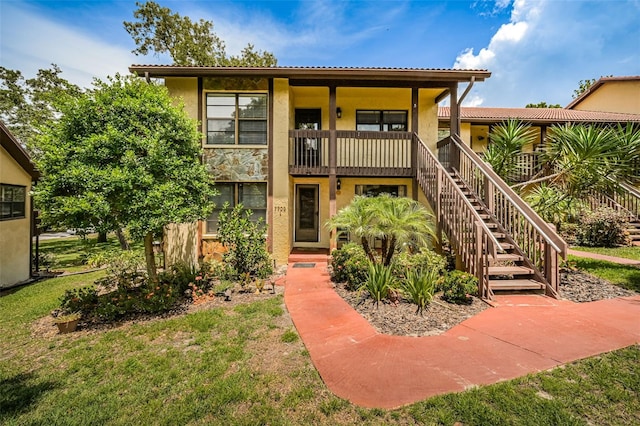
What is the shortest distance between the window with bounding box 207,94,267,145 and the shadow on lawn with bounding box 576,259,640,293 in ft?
32.8

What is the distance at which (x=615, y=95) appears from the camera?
18.2 meters

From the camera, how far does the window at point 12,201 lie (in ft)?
26.9

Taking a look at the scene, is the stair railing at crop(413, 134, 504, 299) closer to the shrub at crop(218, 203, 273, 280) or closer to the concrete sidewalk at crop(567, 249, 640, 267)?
the concrete sidewalk at crop(567, 249, 640, 267)

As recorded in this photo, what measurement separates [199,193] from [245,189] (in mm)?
3186

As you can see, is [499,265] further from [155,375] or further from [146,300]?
[146,300]

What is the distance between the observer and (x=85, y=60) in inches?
435

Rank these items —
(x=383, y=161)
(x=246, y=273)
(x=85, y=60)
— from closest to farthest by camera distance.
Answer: (x=246, y=273) < (x=383, y=161) < (x=85, y=60)

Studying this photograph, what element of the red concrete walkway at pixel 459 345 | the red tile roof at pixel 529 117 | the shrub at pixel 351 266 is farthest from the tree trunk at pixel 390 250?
the red tile roof at pixel 529 117

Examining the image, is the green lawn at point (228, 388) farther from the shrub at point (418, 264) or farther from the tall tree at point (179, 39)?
the tall tree at point (179, 39)

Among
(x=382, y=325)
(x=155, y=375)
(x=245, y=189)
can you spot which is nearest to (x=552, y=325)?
(x=382, y=325)

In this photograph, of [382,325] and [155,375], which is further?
[382,325]

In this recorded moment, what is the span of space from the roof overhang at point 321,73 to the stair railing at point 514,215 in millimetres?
1968

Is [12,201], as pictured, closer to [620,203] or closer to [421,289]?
[421,289]

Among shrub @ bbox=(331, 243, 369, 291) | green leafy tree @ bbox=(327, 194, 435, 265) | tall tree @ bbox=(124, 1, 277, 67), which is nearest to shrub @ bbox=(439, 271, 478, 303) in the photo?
green leafy tree @ bbox=(327, 194, 435, 265)
